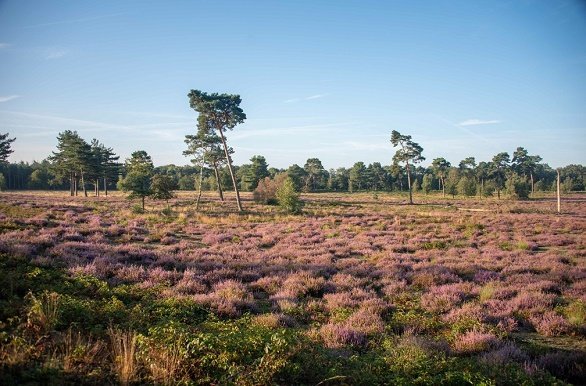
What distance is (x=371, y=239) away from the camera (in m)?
20.2

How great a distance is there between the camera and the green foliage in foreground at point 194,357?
4.27m

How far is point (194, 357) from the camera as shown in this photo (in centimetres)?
480

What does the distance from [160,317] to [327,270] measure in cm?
728

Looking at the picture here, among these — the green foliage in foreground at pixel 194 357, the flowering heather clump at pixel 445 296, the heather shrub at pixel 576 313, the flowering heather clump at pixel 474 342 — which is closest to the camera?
the green foliage in foreground at pixel 194 357

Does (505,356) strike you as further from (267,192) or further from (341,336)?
(267,192)

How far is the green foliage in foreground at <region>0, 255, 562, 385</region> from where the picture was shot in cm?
427

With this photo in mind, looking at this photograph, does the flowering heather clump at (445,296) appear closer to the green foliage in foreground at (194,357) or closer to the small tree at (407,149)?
the green foliage in foreground at (194,357)

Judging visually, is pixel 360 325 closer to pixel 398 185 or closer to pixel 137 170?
pixel 137 170

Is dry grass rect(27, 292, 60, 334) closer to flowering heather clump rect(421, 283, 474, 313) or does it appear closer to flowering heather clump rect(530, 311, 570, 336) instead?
flowering heather clump rect(421, 283, 474, 313)

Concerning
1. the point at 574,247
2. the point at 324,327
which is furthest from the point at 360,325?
the point at 574,247

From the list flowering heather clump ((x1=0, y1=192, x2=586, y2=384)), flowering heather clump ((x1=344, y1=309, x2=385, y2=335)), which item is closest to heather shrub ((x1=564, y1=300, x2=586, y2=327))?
flowering heather clump ((x1=0, y1=192, x2=586, y2=384))

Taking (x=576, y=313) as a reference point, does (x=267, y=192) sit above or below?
above

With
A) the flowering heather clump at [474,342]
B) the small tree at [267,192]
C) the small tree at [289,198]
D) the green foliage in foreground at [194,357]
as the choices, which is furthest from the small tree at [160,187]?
the flowering heather clump at [474,342]

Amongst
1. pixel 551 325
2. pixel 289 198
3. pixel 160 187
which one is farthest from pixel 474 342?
pixel 160 187
